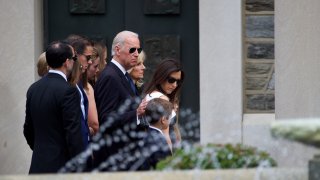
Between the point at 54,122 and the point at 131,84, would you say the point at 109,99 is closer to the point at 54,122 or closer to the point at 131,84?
the point at 131,84

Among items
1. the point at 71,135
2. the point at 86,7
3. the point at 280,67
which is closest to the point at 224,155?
the point at 71,135

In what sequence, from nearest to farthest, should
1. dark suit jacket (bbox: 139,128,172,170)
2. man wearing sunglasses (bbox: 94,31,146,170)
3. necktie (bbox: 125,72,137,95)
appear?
dark suit jacket (bbox: 139,128,172,170) → man wearing sunglasses (bbox: 94,31,146,170) → necktie (bbox: 125,72,137,95)

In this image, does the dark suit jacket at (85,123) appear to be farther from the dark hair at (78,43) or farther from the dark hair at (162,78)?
the dark hair at (162,78)

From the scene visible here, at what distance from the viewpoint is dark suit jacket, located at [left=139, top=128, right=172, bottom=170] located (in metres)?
8.91

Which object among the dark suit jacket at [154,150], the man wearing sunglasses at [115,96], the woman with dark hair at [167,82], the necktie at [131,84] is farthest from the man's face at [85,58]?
the dark suit jacket at [154,150]

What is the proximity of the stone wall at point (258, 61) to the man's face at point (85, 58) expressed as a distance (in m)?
2.38

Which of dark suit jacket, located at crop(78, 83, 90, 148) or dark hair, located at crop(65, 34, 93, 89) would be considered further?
dark hair, located at crop(65, 34, 93, 89)

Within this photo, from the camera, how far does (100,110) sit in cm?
1018

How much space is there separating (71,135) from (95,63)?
149 cm

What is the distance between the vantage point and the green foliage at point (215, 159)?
7.10m

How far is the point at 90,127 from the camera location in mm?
10336

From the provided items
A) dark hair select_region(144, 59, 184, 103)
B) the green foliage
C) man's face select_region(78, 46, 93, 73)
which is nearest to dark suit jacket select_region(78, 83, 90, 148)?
man's face select_region(78, 46, 93, 73)

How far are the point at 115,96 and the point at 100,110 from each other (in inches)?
7.9

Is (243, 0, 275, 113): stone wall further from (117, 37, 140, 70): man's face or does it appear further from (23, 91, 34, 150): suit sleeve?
(23, 91, 34, 150): suit sleeve
